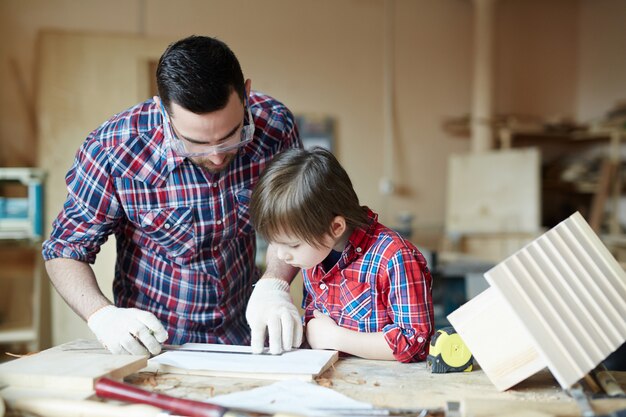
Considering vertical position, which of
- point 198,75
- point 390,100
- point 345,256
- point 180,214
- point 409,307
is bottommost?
point 409,307

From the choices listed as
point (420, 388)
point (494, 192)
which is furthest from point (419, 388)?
point (494, 192)

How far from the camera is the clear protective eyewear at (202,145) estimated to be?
1557 millimetres

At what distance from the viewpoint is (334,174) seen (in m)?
1.55

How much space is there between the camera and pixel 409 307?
149 centimetres

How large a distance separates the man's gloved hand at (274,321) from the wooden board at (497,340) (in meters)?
0.42

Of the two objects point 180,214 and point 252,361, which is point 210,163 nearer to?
point 180,214

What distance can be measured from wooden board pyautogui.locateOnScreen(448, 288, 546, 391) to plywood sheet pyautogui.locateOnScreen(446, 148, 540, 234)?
12.9 feet

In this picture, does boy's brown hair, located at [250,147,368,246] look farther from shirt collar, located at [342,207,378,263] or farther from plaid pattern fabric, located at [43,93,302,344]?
plaid pattern fabric, located at [43,93,302,344]

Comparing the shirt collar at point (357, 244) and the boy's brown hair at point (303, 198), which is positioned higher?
the boy's brown hair at point (303, 198)

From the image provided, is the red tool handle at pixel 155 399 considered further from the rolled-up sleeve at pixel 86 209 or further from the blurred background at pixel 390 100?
the blurred background at pixel 390 100

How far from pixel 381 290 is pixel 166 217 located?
663 millimetres

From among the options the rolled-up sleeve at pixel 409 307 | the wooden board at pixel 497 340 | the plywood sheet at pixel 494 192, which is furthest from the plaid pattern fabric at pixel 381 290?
the plywood sheet at pixel 494 192

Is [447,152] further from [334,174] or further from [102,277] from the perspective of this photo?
[334,174]

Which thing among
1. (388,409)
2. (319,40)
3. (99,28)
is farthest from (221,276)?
(319,40)
